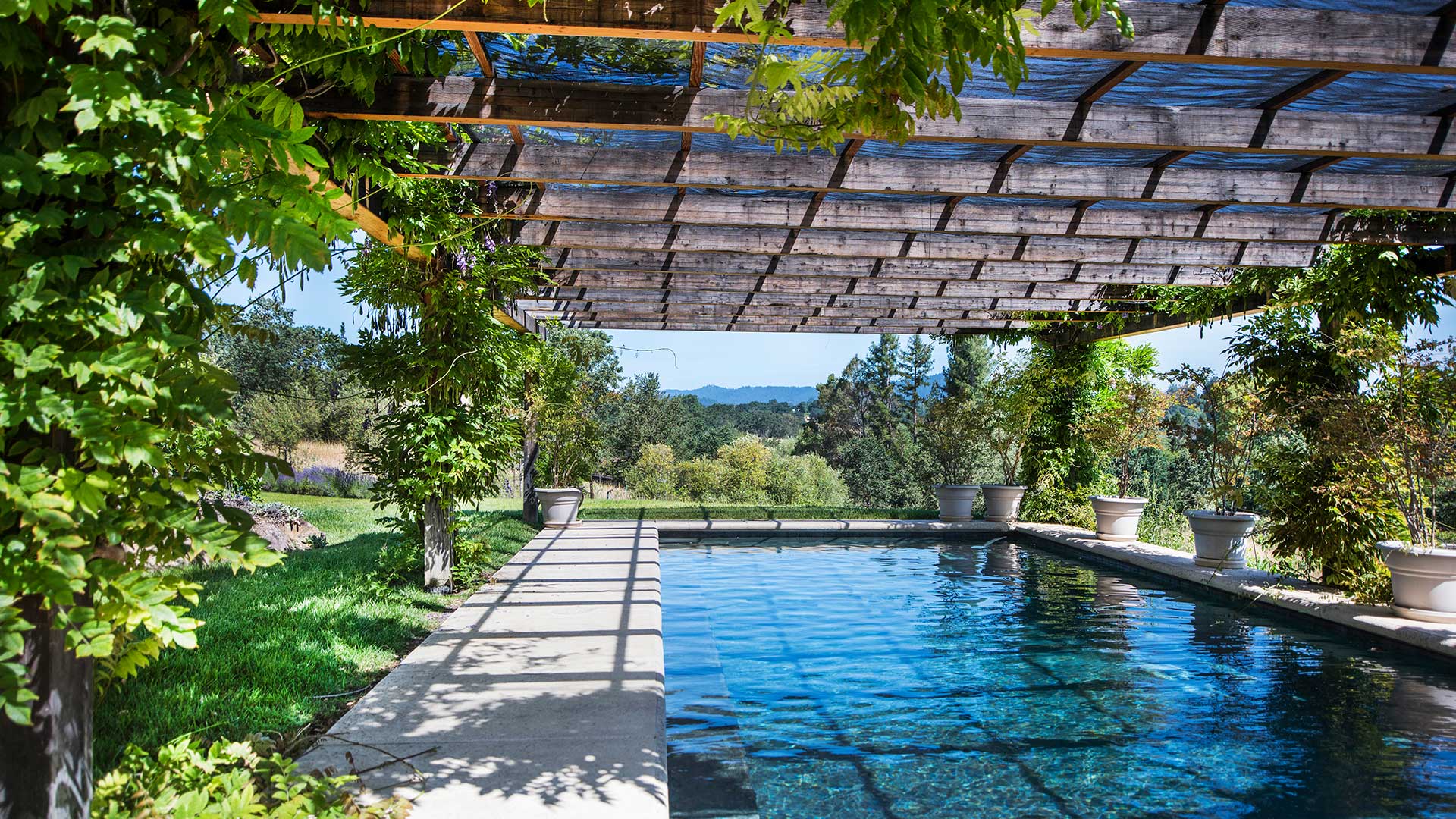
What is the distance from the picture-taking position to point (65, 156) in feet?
6.12

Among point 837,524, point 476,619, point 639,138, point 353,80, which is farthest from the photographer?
point 837,524

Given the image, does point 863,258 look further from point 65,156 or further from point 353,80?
point 65,156

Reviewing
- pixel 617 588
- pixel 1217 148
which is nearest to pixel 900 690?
pixel 617 588

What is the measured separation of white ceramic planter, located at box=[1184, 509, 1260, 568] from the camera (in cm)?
887

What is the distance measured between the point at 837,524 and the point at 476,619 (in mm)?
8613

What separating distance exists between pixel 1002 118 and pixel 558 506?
9.41m

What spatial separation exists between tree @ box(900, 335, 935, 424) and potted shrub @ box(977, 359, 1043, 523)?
24872 mm

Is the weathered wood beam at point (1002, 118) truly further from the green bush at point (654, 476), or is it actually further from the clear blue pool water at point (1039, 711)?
the green bush at point (654, 476)

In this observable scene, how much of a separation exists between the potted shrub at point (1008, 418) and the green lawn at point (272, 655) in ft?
31.7

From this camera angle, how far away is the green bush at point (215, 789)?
2.41 meters

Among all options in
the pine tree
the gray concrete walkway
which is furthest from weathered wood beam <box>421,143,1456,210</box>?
the pine tree

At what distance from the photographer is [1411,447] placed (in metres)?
6.52

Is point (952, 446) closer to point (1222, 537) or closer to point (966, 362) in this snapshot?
point (1222, 537)

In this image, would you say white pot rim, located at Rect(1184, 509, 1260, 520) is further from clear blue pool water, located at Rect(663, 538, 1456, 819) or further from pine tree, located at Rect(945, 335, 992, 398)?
pine tree, located at Rect(945, 335, 992, 398)
